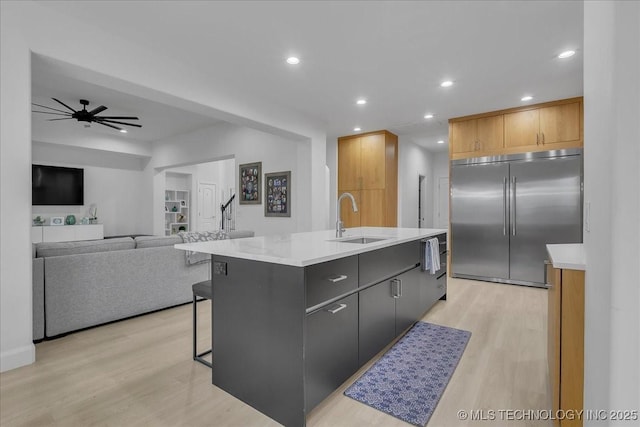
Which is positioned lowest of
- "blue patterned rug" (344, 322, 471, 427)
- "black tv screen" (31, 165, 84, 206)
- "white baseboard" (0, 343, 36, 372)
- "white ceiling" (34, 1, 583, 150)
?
"blue patterned rug" (344, 322, 471, 427)

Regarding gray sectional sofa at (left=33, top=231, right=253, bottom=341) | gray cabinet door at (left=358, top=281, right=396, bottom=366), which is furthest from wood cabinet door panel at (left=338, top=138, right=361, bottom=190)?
gray cabinet door at (left=358, top=281, right=396, bottom=366)

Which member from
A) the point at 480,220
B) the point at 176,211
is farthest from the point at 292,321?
the point at 176,211

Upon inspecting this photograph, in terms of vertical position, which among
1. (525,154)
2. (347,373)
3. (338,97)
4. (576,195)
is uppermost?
(338,97)

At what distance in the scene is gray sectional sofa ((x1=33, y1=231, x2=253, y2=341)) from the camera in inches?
105

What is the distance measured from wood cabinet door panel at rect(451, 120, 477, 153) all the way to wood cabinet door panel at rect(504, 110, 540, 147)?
46 centimetres

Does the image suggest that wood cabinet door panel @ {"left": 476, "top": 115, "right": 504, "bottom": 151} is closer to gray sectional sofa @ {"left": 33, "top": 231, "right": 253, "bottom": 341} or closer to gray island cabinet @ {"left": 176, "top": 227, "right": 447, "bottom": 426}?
gray island cabinet @ {"left": 176, "top": 227, "right": 447, "bottom": 426}

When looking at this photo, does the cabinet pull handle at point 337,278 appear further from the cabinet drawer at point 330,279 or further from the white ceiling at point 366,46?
Result: the white ceiling at point 366,46

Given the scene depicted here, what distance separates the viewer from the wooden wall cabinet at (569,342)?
1252 mm

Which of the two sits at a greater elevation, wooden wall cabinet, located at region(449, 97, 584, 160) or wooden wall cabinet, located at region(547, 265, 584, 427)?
wooden wall cabinet, located at region(449, 97, 584, 160)

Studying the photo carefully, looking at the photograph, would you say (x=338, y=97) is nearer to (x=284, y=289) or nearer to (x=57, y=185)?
(x=284, y=289)

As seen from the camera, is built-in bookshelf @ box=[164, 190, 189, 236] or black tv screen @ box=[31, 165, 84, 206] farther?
built-in bookshelf @ box=[164, 190, 189, 236]

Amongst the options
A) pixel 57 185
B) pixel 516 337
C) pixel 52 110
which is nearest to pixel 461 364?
pixel 516 337

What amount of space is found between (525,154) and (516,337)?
2.95m

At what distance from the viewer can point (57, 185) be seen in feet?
21.7
